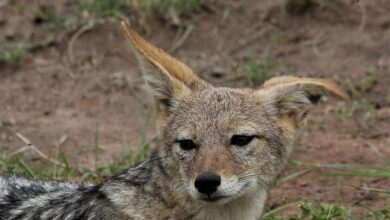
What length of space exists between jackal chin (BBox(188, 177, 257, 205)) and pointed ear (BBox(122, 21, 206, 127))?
33.0 inches

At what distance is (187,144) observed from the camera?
648 centimetres

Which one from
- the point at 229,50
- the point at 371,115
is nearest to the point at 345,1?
the point at 229,50

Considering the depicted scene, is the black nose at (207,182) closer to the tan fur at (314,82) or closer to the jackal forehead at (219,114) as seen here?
the jackal forehead at (219,114)

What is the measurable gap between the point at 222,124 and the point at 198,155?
0.28 m

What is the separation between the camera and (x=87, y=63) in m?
11.2

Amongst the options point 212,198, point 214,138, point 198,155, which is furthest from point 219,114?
point 212,198

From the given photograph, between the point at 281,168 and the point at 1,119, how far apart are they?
4.12 meters

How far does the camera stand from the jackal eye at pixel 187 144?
6438 millimetres

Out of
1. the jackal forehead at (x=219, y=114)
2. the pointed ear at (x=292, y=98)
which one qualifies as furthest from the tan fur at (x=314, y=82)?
the jackal forehead at (x=219, y=114)

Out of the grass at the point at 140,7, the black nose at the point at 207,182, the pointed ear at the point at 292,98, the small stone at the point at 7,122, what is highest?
the pointed ear at the point at 292,98

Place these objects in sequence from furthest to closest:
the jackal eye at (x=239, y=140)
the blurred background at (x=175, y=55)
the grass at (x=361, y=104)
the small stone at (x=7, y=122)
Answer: the small stone at (x=7, y=122) < the grass at (x=361, y=104) < the blurred background at (x=175, y=55) < the jackal eye at (x=239, y=140)

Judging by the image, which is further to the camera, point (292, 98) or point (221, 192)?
point (292, 98)

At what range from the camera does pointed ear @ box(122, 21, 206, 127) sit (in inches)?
262

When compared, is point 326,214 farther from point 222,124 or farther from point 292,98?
point 222,124
